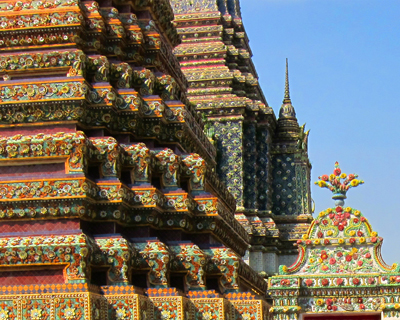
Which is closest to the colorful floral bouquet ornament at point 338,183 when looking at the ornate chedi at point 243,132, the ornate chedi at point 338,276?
the ornate chedi at point 338,276

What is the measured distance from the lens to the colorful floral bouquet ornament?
14.4 m

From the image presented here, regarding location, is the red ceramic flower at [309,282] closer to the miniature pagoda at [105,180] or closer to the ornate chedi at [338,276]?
the ornate chedi at [338,276]

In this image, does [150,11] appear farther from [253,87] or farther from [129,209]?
[253,87]

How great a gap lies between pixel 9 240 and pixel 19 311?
3.80ft

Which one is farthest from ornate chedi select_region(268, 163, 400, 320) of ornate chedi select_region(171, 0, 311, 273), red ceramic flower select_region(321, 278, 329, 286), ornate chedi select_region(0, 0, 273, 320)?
ornate chedi select_region(171, 0, 311, 273)

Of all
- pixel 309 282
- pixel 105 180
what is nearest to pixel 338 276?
pixel 309 282

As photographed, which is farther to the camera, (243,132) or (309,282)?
(243,132)

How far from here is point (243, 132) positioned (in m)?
28.8

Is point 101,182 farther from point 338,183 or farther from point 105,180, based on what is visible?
point 338,183

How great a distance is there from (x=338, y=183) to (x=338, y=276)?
5.30 feet

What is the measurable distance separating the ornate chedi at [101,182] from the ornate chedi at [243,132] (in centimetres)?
1238

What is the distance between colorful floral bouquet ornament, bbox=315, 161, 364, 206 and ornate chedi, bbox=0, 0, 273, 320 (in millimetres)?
1838

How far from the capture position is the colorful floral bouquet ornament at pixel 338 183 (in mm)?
14359

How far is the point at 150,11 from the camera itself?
15812 millimetres
